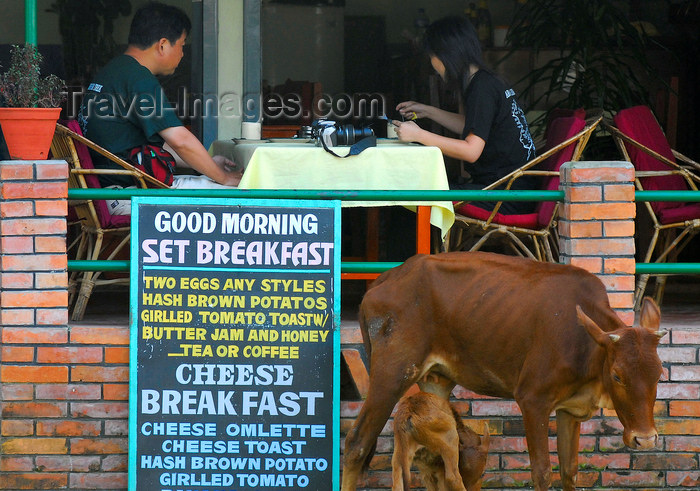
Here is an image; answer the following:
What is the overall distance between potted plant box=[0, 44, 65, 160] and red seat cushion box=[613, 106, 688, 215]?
3436 mm

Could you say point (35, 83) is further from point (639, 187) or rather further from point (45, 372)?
point (639, 187)

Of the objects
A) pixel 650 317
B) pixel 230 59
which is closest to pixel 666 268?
pixel 650 317

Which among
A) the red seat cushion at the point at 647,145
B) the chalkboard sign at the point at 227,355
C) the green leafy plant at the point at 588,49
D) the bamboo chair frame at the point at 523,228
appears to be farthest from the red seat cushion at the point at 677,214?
the chalkboard sign at the point at 227,355

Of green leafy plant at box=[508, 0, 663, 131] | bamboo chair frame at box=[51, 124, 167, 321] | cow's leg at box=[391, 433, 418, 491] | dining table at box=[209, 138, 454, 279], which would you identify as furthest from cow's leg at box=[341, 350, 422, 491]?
green leafy plant at box=[508, 0, 663, 131]

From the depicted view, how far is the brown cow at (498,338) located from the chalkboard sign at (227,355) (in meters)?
0.50

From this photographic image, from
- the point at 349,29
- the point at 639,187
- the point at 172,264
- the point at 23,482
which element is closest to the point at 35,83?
the point at 172,264

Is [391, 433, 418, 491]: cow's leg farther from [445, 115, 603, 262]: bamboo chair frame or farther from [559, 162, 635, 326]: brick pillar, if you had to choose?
[445, 115, 603, 262]: bamboo chair frame

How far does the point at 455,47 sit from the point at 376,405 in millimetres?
2669

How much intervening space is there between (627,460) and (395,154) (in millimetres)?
1931

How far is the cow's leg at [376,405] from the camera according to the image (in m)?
4.32

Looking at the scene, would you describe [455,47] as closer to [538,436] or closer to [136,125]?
[136,125]

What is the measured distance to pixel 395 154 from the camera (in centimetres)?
542

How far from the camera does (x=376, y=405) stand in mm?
4371

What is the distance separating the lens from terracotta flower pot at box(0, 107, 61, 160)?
5016 mm
